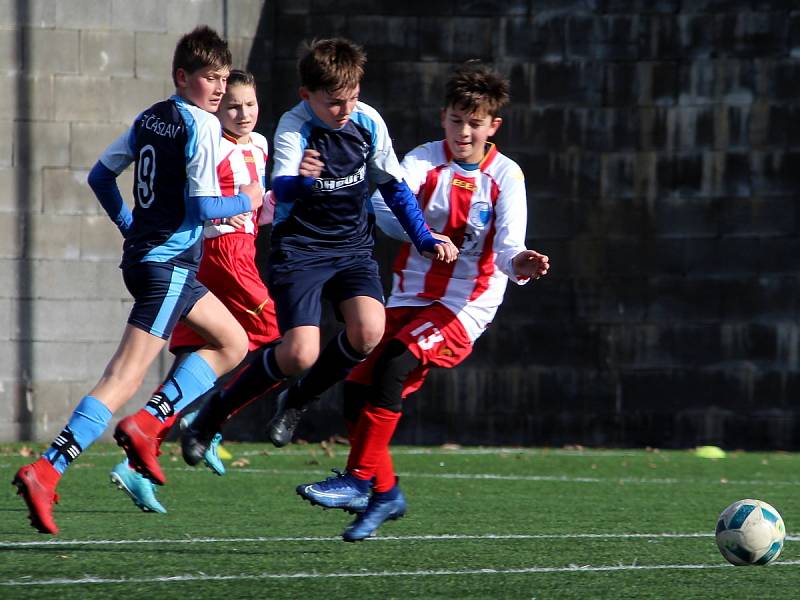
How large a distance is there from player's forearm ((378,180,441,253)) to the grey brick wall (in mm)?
5655

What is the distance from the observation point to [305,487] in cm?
528

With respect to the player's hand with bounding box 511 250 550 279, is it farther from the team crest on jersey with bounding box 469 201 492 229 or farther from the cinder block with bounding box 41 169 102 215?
the cinder block with bounding box 41 169 102 215

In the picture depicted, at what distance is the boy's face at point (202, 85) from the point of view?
5.69m

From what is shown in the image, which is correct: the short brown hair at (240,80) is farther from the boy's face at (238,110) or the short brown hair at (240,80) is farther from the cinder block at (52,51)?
the cinder block at (52,51)

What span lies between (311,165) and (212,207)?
417mm

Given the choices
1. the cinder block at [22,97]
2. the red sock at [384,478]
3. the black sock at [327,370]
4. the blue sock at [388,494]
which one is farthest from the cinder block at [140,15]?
the blue sock at [388,494]

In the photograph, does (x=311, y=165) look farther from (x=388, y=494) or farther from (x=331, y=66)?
(x=388, y=494)

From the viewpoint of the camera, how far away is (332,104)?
5.54 metres

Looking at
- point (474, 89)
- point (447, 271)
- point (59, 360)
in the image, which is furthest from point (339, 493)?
point (59, 360)

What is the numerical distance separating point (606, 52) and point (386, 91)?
5.87ft

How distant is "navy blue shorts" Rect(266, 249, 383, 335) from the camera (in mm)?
5648

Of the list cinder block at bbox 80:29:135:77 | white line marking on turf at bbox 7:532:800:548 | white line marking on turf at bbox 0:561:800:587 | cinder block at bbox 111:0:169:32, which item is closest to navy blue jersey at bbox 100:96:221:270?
white line marking on turf at bbox 7:532:800:548

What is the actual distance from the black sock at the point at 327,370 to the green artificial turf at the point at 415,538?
21.8 inches

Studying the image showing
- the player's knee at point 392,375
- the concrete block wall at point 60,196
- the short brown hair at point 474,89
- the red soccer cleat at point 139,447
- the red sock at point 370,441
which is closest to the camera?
the red soccer cleat at point 139,447
